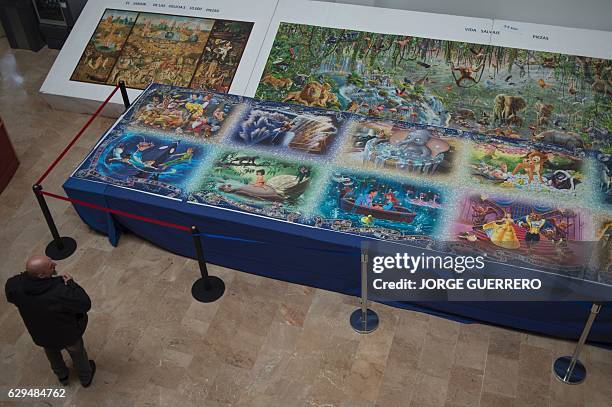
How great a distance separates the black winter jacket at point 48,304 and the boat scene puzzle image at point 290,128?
319cm

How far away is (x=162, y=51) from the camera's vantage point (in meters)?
10.1

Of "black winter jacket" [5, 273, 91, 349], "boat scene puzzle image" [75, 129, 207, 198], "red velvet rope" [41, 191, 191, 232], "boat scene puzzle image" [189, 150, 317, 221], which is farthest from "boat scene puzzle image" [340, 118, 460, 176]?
"black winter jacket" [5, 273, 91, 349]

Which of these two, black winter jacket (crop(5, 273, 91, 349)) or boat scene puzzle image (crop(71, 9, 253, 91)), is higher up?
black winter jacket (crop(5, 273, 91, 349))

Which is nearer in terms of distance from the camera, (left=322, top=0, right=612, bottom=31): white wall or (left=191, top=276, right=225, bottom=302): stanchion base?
(left=191, top=276, right=225, bottom=302): stanchion base

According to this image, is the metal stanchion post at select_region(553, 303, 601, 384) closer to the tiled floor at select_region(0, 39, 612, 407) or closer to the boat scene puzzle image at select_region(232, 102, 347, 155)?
the tiled floor at select_region(0, 39, 612, 407)

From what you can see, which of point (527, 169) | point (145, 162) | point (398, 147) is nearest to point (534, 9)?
point (527, 169)

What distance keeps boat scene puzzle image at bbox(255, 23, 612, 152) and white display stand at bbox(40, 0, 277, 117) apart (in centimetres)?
36

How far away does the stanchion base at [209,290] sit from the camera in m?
7.33

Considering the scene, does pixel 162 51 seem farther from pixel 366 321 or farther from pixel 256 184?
pixel 366 321

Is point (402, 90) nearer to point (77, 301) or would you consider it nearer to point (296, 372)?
point (296, 372)

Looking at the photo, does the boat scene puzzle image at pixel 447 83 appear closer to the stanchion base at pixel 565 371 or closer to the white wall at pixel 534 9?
the white wall at pixel 534 9

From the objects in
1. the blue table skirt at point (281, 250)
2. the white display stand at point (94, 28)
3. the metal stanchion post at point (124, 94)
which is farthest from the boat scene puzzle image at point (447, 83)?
the blue table skirt at point (281, 250)

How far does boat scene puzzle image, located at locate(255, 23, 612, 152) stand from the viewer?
870 centimetres

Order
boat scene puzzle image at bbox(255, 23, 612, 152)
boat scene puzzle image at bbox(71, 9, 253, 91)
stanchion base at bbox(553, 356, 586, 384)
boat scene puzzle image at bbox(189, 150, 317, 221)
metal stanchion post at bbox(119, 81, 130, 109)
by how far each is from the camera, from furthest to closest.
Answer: boat scene puzzle image at bbox(71, 9, 253, 91) → metal stanchion post at bbox(119, 81, 130, 109) → boat scene puzzle image at bbox(255, 23, 612, 152) → boat scene puzzle image at bbox(189, 150, 317, 221) → stanchion base at bbox(553, 356, 586, 384)
